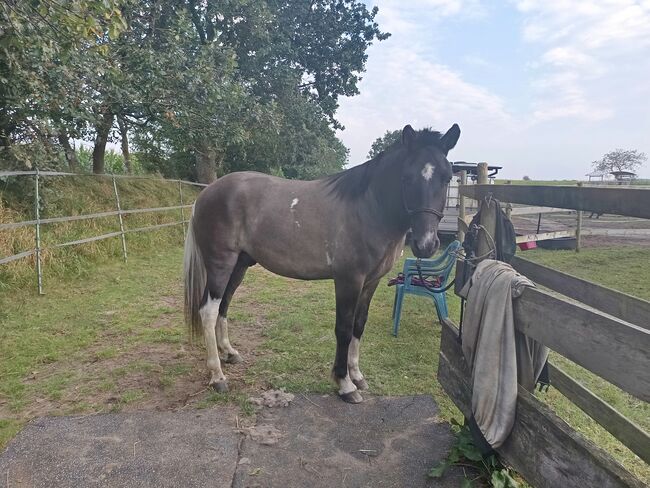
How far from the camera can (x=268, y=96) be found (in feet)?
40.3

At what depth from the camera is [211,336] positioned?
313 centimetres

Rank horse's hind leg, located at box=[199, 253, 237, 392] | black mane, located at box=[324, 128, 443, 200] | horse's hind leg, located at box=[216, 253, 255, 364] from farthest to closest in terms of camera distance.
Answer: horse's hind leg, located at box=[216, 253, 255, 364]
horse's hind leg, located at box=[199, 253, 237, 392]
black mane, located at box=[324, 128, 443, 200]

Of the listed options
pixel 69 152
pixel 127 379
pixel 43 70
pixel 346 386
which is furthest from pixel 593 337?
pixel 69 152

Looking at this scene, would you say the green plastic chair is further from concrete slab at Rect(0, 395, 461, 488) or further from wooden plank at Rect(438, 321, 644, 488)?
wooden plank at Rect(438, 321, 644, 488)

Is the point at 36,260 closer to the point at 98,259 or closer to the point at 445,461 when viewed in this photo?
the point at 98,259

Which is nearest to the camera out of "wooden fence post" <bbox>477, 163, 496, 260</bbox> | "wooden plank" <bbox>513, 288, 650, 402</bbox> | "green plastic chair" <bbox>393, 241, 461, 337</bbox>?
"wooden plank" <bbox>513, 288, 650, 402</bbox>

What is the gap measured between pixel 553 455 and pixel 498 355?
1.34 feet

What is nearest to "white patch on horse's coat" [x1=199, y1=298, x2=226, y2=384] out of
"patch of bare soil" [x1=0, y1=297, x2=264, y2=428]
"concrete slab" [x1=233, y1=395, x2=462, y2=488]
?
"patch of bare soil" [x1=0, y1=297, x2=264, y2=428]

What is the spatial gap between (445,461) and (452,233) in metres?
8.16

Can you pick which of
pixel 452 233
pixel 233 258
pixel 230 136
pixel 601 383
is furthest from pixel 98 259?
pixel 452 233

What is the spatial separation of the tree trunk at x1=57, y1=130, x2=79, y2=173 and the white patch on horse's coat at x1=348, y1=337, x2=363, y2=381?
6010 mm

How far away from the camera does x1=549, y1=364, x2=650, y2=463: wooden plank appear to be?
5.64ft

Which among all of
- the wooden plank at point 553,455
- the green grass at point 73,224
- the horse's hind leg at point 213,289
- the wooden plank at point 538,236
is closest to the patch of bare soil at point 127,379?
the horse's hind leg at point 213,289

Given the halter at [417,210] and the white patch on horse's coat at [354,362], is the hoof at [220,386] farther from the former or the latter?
the halter at [417,210]
